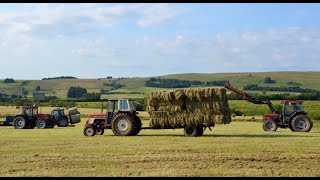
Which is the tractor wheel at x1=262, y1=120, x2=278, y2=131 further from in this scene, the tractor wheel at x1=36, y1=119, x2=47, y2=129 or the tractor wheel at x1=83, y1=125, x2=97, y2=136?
the tractor wheel at x1=36, y1=119, x2=47, y2=129

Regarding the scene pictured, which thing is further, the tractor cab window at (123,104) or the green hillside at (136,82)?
the green hillside at (136,82)

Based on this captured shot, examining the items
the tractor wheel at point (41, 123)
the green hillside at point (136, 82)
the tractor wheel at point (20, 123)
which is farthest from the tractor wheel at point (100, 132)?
the green hillside at point (136, 82)

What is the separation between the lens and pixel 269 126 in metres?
27.0

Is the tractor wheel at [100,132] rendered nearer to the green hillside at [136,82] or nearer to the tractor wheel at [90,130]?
the tractor wheel at [90,130]

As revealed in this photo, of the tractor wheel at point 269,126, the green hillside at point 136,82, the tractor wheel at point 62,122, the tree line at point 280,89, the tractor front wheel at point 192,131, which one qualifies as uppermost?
the green hillside at point 136,82

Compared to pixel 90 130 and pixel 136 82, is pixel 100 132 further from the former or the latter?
pixel 136 82

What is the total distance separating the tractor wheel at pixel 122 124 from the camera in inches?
835

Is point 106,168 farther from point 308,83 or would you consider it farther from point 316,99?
point 308,83

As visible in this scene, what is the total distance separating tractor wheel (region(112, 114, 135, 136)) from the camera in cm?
2120

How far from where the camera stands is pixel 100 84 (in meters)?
106

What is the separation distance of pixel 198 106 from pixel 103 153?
25.5ft

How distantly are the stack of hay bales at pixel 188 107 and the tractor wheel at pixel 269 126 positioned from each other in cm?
738

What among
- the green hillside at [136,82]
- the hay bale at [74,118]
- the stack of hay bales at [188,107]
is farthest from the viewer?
the green hillside at [136,82]

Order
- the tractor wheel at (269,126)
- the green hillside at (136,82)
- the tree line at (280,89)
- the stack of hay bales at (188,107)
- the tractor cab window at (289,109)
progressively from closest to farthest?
the stack of hay bales at (188,107)
the tractor cab window at (289,109)
the tractor wheel at (269,126)
the tree line at (280,89)
the green hillside at (136,82)
